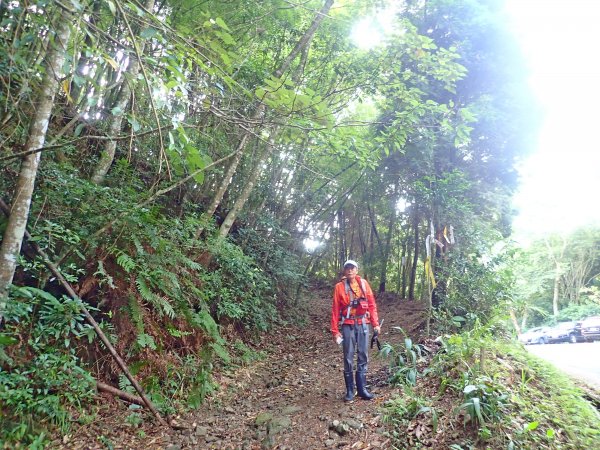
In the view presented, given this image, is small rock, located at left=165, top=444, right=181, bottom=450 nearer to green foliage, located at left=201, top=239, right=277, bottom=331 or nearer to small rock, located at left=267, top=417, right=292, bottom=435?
small rock, located at left=267, top=417, right=292, bottom=435

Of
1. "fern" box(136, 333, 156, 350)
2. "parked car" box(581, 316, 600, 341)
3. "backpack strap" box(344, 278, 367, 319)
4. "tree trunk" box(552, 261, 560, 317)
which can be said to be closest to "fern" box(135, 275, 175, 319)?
"fern" box(136, 333, 156, 350)

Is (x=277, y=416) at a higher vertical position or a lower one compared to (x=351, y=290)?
lower

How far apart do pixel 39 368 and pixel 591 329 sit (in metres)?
21.3

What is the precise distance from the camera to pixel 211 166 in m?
6.31

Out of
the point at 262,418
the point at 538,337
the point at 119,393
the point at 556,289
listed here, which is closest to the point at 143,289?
the point at 119,393

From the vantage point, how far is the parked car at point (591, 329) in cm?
1691

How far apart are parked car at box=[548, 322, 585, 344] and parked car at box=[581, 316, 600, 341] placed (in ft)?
0.97

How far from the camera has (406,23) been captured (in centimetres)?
773

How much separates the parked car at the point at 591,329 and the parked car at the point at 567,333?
0.97 feet

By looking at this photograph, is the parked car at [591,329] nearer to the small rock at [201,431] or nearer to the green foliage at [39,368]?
the small rock at [201,431]

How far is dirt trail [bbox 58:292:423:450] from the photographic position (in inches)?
155

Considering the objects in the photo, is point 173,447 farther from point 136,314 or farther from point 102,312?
point 102,312

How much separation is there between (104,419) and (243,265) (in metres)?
4.11

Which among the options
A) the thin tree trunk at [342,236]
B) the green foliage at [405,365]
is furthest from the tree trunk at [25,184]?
the thin tree trunk at [342,236]
